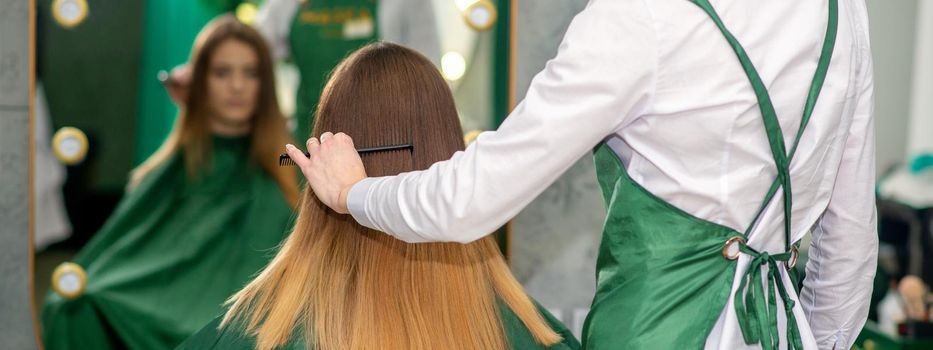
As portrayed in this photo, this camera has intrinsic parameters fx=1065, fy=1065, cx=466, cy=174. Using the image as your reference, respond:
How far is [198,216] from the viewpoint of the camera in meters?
2.72

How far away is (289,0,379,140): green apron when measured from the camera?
2682 millimetres

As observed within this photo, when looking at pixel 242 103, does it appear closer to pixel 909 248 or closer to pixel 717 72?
pixel 717 72

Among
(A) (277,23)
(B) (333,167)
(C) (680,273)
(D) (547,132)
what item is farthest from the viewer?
(A) (277,23)

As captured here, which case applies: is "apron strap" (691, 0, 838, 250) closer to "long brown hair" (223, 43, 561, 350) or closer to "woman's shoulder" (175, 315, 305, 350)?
"long brown hair" (223, 43, 561, 350)

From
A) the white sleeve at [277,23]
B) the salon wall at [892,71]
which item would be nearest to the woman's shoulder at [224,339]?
the white sleeve at [277,23]

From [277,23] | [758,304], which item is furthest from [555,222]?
[758,304]

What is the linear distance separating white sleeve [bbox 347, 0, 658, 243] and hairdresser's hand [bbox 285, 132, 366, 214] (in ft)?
0.43

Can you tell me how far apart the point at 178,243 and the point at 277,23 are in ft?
2.02

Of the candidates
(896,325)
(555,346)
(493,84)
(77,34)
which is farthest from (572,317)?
(77,34)

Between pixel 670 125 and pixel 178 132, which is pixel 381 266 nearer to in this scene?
pixel 670 125

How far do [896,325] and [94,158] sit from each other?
2.33 m

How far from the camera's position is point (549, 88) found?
4.17 feet

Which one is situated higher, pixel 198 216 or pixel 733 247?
pixel 733 247

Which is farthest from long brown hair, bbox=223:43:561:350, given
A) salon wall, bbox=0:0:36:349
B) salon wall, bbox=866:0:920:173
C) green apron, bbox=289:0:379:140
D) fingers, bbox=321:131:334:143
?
salon wall, bbox=866:0:920:173
